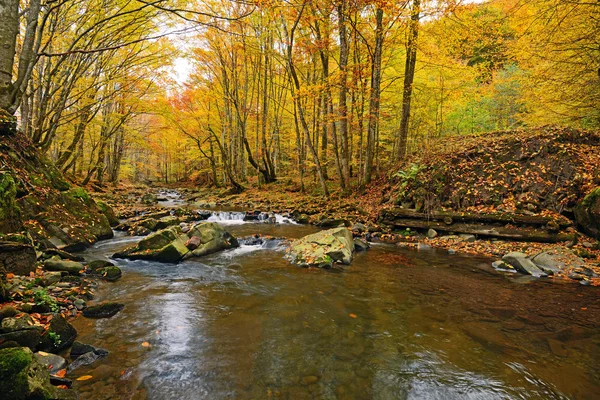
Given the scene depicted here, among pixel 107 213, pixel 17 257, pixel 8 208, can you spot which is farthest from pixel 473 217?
pixel 107 213

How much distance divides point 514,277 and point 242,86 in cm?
2175

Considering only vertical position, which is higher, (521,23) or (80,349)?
(521,23)

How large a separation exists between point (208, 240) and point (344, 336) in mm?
5209

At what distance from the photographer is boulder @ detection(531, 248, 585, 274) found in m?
5.89

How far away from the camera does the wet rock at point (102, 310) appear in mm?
3932

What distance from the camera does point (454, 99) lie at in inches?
567

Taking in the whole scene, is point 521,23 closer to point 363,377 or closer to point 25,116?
point 363,377

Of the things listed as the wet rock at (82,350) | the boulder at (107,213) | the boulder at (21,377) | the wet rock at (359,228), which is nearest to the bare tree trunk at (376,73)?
the wet rock at (359,228)

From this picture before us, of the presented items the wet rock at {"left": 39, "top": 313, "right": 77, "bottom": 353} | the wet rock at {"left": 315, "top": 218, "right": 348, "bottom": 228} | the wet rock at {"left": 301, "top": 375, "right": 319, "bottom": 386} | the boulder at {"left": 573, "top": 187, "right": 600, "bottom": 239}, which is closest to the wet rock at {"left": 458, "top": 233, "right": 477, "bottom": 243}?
the boulder at {"left": 573, "top": 187, "right": 600, "bottom": 239}

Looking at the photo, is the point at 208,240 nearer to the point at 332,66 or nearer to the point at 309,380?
the point at 309,380

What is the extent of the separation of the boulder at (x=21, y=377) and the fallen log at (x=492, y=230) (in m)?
9.20

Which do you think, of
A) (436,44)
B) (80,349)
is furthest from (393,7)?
(80,349)

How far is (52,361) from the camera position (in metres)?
2.78

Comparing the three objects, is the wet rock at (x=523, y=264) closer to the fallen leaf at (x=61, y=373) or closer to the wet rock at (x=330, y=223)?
the wet rock at (x=330, y=223)
